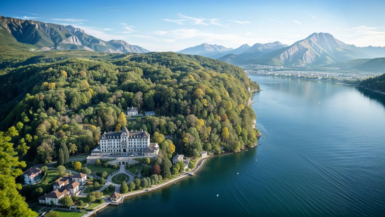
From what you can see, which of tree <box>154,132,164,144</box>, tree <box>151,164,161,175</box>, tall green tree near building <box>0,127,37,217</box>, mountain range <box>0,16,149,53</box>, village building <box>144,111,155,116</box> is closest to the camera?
tall green tree near building <box>0,127,37,217</box>

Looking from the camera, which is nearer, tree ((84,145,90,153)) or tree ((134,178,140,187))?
tree ((134,178,140,187))

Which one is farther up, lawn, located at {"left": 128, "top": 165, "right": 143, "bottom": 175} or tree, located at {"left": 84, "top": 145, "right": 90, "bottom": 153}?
tree, located at {"left": 84, "top": 145, "right": 90, "bottom": 153}

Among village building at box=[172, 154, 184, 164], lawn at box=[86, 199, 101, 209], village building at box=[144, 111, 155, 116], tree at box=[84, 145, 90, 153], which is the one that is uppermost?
village building at box=[144, 111, 155, 116]

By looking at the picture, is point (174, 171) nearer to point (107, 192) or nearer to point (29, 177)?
point (107, 192)

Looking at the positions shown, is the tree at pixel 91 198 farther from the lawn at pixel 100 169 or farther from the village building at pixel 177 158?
the village building at pixel 177 158

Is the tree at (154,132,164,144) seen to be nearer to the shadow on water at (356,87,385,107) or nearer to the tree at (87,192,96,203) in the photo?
the tree at (87,192,96,203)

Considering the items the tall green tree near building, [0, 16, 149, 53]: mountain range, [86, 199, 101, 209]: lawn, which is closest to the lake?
[86, 199, 101, 209]: lawn

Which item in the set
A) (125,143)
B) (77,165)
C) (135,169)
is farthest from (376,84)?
(77,165)
